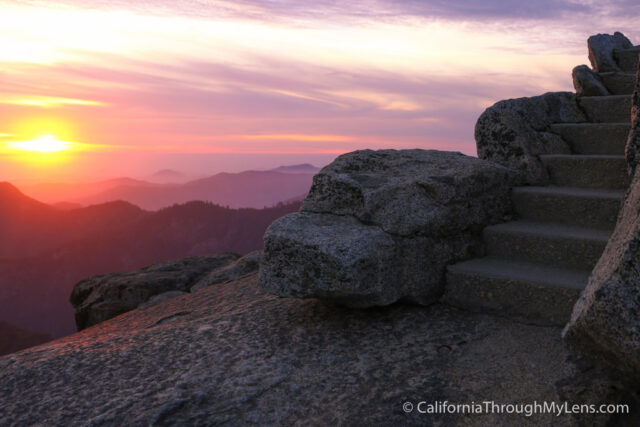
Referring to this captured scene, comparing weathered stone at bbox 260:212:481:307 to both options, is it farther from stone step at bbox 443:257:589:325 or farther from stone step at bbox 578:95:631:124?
stone step at bbox 578:95:631:124

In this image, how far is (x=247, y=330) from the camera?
11.4 ft

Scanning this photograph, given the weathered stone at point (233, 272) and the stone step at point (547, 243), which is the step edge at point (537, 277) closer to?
the stone step at point (547, 243)

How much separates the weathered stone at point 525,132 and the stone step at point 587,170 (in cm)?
11

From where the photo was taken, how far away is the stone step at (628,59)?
6.66 m

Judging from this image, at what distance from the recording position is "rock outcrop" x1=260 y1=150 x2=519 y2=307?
10.8 ft

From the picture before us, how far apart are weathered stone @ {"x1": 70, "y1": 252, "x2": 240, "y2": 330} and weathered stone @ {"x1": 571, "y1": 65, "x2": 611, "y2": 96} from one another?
614cm

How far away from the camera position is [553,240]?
3818 mm

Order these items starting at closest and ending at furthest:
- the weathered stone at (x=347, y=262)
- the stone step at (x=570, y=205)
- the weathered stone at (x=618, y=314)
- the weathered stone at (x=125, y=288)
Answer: the weathered stone at (x=618, y=314) < the weathered stone at (x=347, y=262) < the stone step at (x=570, y=205) < the weathered stone at (x=125, y=288)

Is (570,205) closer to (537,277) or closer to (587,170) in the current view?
(587,170)

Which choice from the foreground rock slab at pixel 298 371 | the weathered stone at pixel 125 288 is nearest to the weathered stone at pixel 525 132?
the foreground rock slab at pixel 298 371

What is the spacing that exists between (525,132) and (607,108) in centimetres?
143

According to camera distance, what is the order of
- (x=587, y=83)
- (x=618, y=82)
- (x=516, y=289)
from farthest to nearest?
(x=618, y=82) → (x=587, y=83) → (x=516, y=289)

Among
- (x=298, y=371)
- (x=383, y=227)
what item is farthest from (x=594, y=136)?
(x=298, y=371)

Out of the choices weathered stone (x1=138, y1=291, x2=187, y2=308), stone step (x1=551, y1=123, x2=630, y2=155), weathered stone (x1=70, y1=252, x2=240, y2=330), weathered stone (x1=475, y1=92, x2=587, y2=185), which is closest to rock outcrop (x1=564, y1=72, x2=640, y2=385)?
weathered stone (x1=475, y1=92, x2=587, y2=185)
